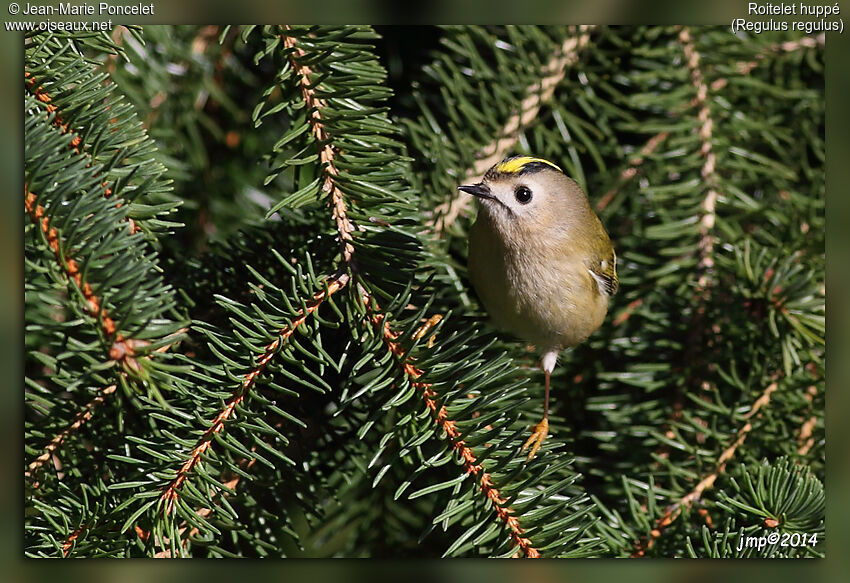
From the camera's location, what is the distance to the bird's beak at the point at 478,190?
112 cm

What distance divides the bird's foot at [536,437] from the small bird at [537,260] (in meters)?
0.14

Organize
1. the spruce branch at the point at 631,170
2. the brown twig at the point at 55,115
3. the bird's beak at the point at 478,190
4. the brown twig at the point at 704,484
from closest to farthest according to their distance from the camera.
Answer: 1. the brown twig at the point at 55,115
2. the brown twig at the point at 704,484
3. the bird's beak at the point at 478,190
4. the spruce branch at the point at 631,170

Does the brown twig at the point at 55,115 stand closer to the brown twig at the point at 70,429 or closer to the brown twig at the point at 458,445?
the brown twig at the point at 70,429

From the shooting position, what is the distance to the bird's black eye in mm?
1220

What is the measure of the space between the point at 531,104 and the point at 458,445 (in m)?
0.62

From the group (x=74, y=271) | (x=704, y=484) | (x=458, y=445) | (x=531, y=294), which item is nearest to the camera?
(x=74, y=271)

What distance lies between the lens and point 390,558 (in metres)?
1.09

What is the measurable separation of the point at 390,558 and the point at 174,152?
0.72 meters

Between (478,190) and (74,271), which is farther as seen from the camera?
(478,190)

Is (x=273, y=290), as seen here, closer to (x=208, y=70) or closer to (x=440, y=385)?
(x=440, y=385)

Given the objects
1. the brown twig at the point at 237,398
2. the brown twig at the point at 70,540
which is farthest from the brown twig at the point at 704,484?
the brown twig at the point at 70,540

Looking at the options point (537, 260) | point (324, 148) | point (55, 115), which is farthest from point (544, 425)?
point (55, 115)

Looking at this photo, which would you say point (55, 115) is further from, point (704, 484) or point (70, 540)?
point (704, 484)

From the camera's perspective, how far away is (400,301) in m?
0.88
